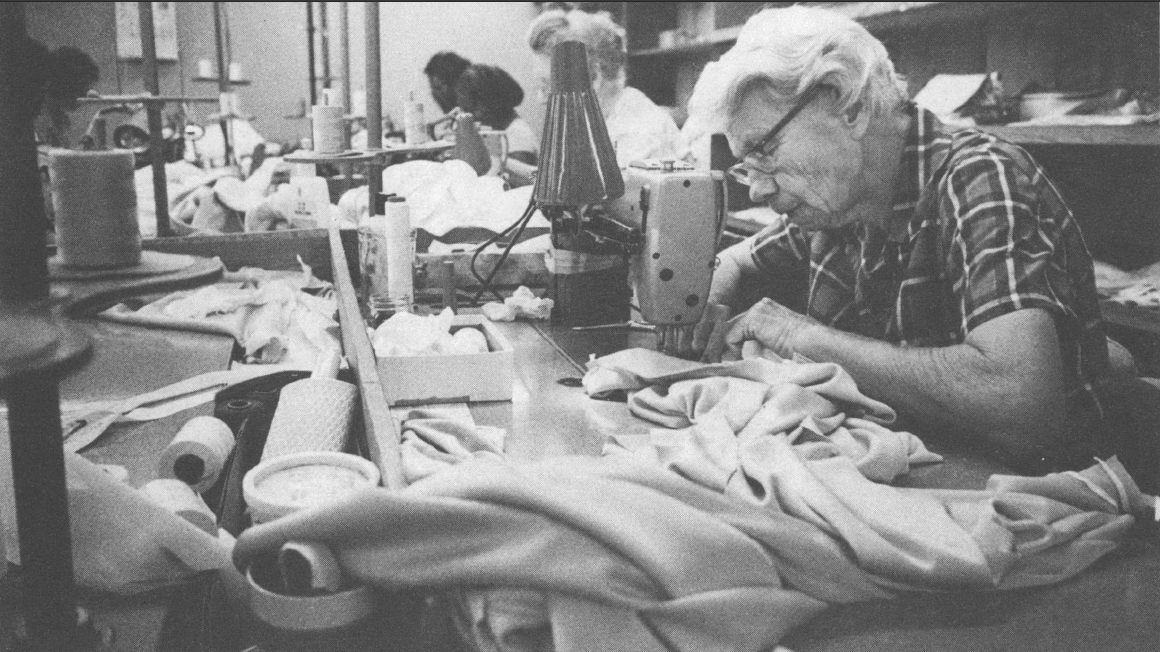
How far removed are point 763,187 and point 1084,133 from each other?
1.22m

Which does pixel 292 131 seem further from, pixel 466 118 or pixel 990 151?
pixel 990 151

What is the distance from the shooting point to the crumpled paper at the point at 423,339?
5.16 feet

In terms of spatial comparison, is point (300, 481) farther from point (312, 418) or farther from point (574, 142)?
point (574, 142)

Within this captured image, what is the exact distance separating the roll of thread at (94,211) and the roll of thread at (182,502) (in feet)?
1.03

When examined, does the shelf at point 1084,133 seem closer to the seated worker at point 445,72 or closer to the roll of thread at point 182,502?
A: the roll of thread at point 182,502

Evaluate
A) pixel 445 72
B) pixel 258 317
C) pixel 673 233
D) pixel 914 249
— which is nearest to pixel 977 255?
pixel 914 249

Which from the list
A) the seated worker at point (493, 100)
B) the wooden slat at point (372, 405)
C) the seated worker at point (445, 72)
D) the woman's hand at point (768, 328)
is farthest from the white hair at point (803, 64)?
the seated worker at point (445, 72)

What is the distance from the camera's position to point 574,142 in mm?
1725

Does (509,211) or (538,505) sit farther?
(509,211)

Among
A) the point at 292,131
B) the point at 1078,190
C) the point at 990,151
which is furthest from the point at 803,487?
the point at 292,131

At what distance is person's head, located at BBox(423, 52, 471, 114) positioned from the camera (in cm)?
599

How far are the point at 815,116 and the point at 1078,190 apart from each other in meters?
1.97

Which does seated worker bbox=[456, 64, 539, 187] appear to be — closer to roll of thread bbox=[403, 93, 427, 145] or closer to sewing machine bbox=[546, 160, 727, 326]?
roll of thread bbox=[403, 93, 427, 145]

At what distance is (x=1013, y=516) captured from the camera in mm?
1032
